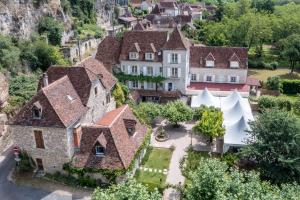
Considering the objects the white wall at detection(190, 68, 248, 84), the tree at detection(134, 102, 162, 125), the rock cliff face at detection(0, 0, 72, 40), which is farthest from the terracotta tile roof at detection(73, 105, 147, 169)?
the rock cliff face at detection(0, 0, 72, 40)

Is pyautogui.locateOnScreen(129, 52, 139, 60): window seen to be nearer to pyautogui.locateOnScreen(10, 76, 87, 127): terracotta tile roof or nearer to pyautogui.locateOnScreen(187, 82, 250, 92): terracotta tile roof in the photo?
pyautogui.locateOnScreen(187, 82, 250, 92): terracotta tile roof

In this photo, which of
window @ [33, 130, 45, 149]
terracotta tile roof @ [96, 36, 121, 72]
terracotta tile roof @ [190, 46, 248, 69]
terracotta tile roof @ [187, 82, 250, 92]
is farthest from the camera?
terracotta tile roof @ [190, 46, 248, 69]

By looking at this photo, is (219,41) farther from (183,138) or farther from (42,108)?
(42,108)

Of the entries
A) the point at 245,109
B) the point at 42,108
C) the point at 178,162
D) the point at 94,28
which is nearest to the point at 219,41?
the point at 94,28

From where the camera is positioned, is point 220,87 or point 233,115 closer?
point 233,115

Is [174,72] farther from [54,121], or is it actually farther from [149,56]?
[54,121]

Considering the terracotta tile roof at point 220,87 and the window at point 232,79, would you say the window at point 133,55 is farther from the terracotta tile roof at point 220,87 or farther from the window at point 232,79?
the window at point 232,79

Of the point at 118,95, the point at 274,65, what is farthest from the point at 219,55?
the point at 274,65
